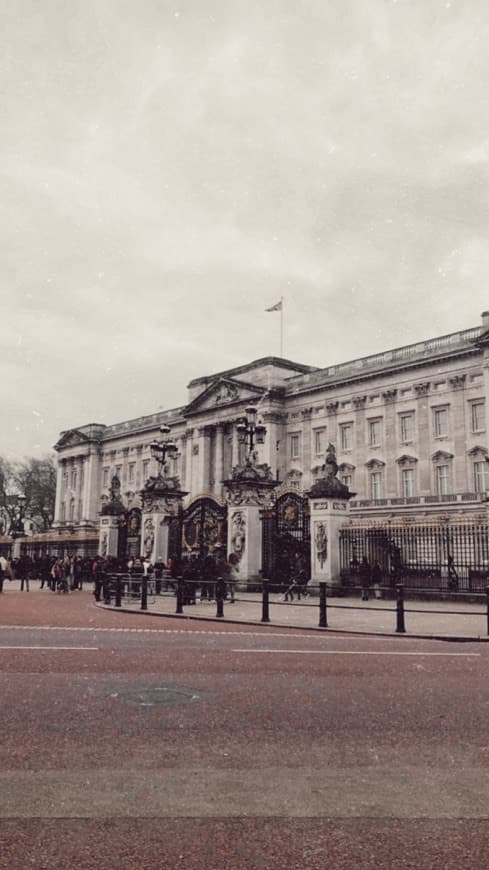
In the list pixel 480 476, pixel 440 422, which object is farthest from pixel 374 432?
pixel 480 476

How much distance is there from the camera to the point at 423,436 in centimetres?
6156

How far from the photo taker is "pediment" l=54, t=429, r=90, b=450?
105 meters

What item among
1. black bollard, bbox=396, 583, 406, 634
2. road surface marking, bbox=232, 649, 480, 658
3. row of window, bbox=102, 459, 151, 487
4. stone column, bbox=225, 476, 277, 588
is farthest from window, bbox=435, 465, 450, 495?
road surface marking, bbox=232, 649, 480, 658

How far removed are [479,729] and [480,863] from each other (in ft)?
9.57

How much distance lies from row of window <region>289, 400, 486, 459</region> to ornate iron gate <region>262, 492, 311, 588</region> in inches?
1341

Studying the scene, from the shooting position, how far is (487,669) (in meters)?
10.2

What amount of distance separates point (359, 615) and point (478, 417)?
41.1 metres

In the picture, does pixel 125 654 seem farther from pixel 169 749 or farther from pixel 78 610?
pixel 78 610

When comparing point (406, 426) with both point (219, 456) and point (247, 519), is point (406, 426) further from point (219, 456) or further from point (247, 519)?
point (247, 519)

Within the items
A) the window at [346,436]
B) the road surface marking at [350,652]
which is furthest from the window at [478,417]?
the road surface marking at [350,652]

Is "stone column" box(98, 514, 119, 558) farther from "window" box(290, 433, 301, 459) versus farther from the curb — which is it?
"window" box(290, 433, 301, 459)

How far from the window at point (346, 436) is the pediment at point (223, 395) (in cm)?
976

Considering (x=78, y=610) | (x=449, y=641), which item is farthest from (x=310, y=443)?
(x=449, y=641)

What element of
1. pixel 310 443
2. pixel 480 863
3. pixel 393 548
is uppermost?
pixel 310 443
